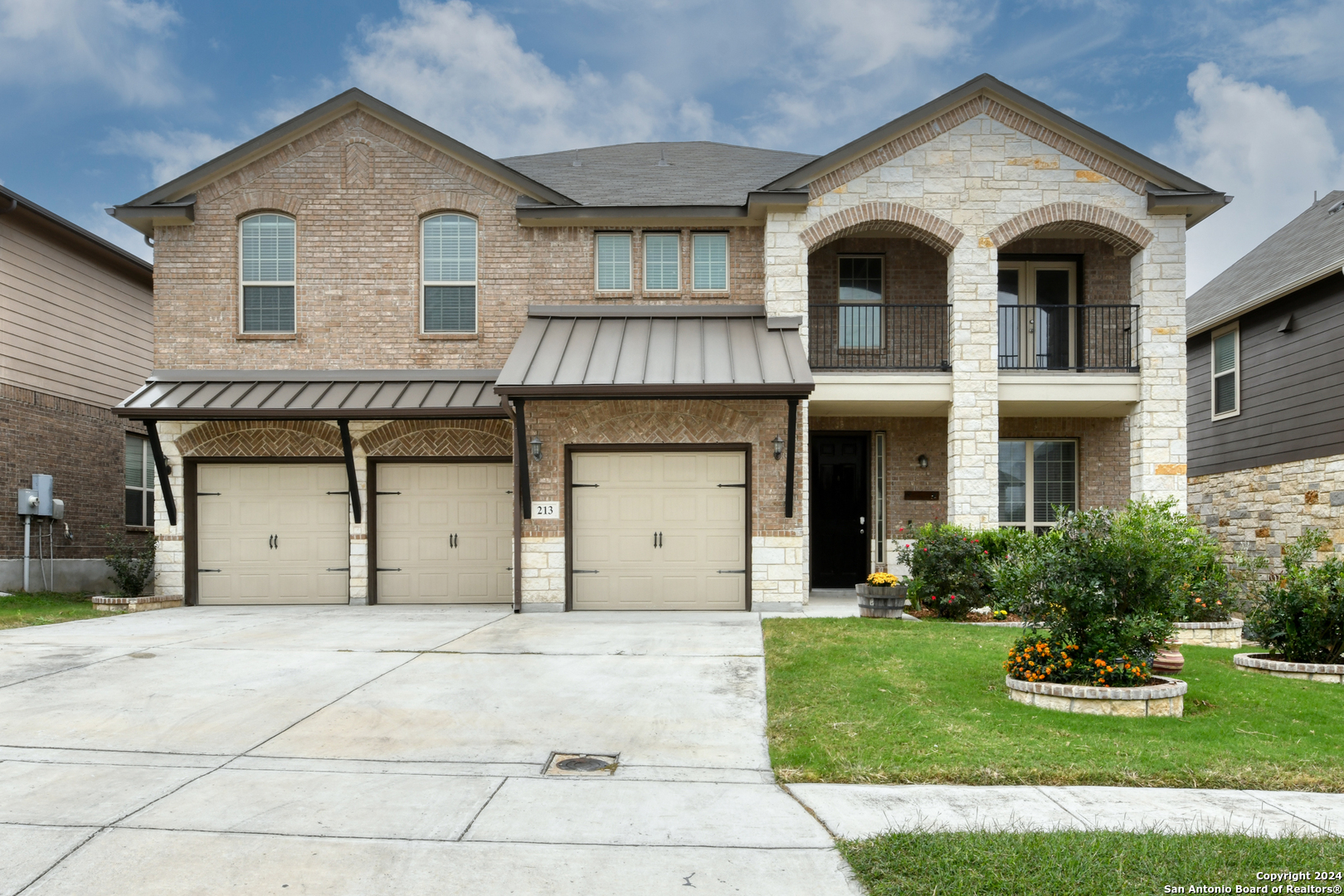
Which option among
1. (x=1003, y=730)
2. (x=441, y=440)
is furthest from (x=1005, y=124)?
(x=1003, y=730)

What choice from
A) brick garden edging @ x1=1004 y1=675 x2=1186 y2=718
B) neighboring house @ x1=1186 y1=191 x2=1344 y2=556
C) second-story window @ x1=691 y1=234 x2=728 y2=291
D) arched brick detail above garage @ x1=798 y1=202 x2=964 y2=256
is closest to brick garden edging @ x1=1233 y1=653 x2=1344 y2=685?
brick garden edging @ x1=1004 y1=675 x2=1186 y2=718

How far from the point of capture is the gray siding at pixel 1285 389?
13.8m

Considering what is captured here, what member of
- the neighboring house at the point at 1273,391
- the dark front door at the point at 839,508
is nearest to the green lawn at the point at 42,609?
the dark front door at the point at 839,508

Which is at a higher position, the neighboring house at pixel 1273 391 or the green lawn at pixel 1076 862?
the neighboring house at pixel 1273 391

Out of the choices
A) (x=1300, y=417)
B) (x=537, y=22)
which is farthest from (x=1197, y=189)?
(x=537, y=22)

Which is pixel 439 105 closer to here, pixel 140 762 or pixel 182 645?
pixel 182 645

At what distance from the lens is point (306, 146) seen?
1374 centimetres

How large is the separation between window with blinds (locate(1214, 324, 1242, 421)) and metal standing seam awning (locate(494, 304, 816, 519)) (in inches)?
381

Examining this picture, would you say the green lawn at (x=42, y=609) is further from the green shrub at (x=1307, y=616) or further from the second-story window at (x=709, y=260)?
the green shrub at (x=1307, y=616)

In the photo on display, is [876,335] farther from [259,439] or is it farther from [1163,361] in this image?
[259,439]

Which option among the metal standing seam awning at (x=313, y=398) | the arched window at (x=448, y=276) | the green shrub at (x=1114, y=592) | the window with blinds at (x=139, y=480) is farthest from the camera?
the window with blinds at (x=139, y=480)

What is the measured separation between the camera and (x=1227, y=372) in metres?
17.0

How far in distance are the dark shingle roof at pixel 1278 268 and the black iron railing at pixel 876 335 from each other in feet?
19.2

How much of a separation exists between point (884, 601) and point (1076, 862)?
7742 mm
